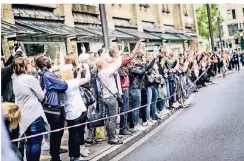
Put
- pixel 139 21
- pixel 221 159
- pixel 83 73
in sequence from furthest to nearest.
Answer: pixel 139 21 → pixel 83 73 → pixel 221 159

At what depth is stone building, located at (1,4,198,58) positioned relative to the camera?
53.4 feet

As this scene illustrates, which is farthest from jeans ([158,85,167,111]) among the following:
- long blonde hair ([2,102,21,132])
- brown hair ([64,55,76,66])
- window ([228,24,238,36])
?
window ([228,24,238,36])

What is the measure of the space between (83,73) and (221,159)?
307 centimetres

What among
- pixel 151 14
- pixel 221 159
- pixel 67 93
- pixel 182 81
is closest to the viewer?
pixel 221 159

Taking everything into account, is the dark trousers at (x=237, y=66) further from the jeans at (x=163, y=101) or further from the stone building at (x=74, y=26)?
the jeans at (x=163, y=101)

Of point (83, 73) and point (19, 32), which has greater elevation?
point (19, 32)

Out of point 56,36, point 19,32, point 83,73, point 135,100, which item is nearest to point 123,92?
point 135,100

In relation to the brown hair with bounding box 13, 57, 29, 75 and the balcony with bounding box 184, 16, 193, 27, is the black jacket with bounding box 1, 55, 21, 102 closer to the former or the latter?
the brown hair with bounding box 13, 57, 29, 75

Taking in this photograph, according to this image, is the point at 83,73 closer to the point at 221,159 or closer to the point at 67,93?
the point at 67,93

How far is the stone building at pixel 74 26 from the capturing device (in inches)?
641

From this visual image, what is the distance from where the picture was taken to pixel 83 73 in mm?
8484

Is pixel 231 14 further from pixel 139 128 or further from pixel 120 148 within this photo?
pixel 120 148

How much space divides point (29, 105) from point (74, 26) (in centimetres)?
1634

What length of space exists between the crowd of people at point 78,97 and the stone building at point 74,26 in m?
0.88
